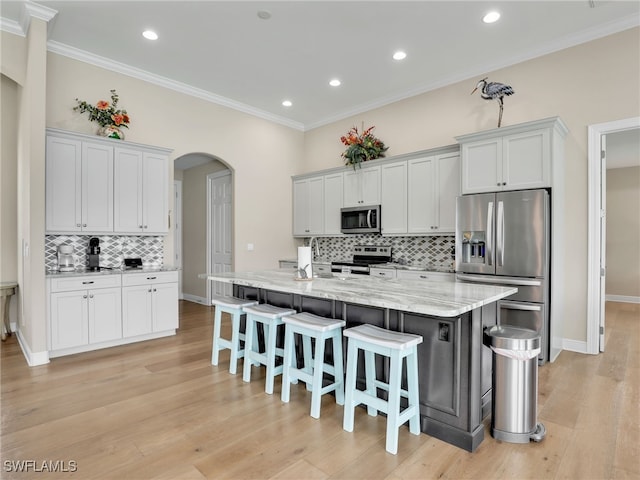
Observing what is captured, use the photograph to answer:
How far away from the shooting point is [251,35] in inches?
152

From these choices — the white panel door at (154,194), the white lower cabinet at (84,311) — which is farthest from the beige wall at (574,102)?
the white lower cabinet at (84,311)

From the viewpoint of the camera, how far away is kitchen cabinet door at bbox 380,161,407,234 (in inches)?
195

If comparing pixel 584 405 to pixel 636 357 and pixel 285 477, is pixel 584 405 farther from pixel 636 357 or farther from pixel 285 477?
pixel 285 477

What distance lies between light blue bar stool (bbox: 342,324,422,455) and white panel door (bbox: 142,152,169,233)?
332 centimetres

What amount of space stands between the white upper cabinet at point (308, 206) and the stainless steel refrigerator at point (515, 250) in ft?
9.13

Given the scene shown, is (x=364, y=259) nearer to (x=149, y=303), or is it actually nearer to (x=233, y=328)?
(x=233, y=328)

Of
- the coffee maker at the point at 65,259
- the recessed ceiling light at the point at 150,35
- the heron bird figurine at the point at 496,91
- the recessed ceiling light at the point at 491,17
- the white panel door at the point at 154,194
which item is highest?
the recessed ceiling light at the point at 150,35

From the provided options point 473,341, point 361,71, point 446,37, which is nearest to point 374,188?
point 361,71

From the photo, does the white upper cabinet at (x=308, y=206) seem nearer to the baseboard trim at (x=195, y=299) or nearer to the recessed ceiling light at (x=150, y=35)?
the baseboard trim at (x=195, y=299)

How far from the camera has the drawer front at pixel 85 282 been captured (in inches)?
144

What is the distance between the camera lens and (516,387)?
2.17 m

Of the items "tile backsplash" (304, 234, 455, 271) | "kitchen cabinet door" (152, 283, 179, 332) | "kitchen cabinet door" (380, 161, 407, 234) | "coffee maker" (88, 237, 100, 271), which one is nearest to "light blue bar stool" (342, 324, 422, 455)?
"tile backsplash" (304, 234, 455, 271)

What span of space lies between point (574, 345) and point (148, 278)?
4.94 metres

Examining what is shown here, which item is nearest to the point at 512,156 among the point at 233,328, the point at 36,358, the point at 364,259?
the point at 364,259
